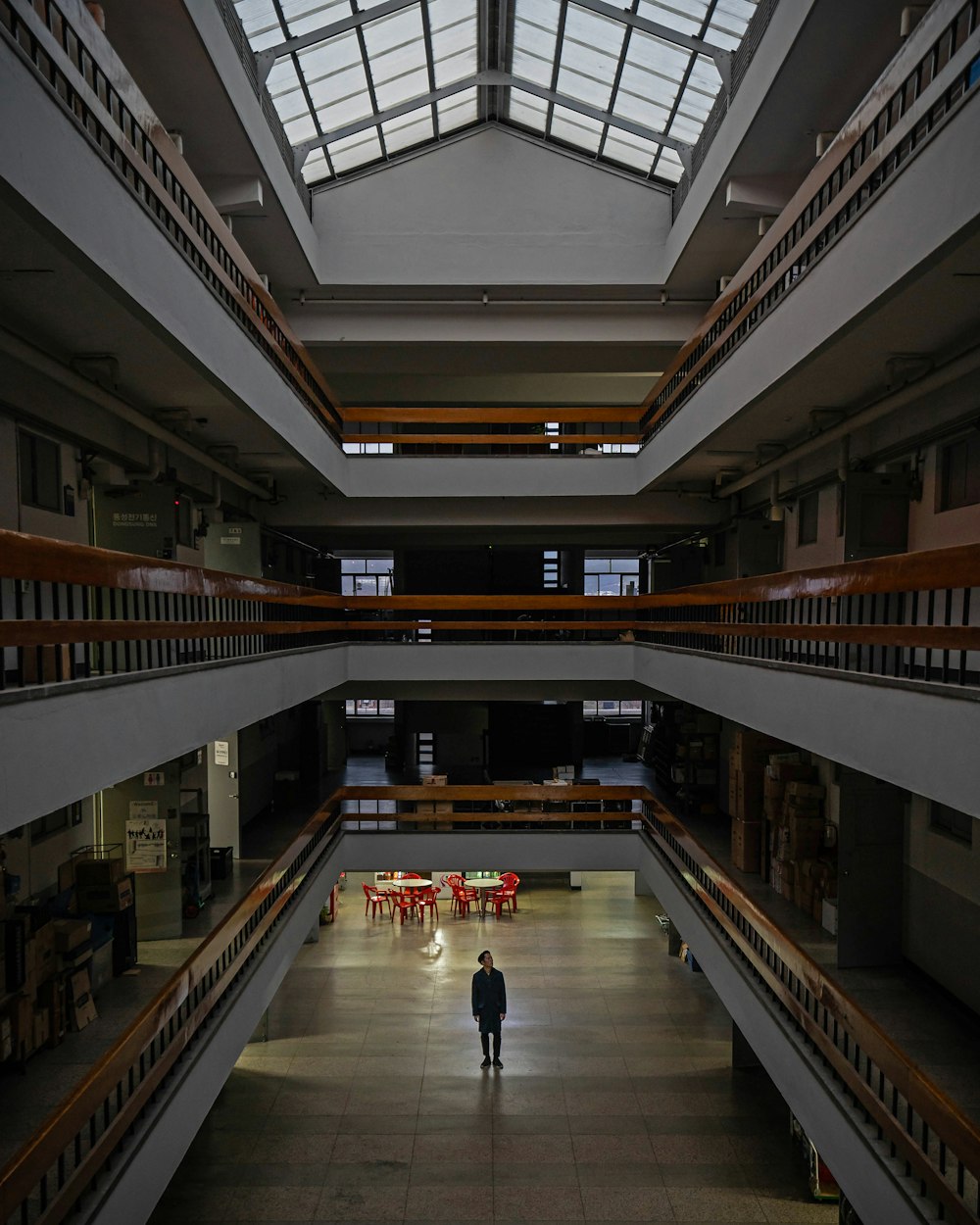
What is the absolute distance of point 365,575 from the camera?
25453mm

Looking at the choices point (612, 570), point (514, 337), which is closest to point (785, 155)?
point (514, 337)

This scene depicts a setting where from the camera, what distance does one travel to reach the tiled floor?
9695 mm

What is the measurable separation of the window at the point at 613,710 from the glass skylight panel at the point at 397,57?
15.7 metres

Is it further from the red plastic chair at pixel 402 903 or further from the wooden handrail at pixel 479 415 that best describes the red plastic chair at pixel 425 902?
the wooden handrail at pixel 479 415

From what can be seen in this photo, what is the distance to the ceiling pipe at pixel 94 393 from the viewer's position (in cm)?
636

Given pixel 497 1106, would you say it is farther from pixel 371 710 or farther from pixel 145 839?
pixel 371 710

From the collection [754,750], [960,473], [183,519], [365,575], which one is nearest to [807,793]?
[754,750]

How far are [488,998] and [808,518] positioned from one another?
25.3 ft

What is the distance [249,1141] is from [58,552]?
9.42 metres

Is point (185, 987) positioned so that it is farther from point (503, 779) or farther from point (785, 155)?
point (503, 779)

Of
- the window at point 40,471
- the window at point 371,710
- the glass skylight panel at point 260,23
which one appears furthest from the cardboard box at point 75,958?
the window at point 371,710

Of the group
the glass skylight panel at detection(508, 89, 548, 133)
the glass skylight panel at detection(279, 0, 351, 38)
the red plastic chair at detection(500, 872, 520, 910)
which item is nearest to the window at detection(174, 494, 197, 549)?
the glass skylight panel at detection(279, 0, 351, 38)

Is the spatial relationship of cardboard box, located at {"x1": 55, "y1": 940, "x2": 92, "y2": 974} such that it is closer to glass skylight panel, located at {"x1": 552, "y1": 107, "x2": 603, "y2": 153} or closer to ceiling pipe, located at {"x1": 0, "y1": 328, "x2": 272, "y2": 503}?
ceiling pipe, located at {"x1": 0, "y1": 328, "x2": 272, "y2": 503}

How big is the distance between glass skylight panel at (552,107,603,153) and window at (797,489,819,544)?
6.34 meters
